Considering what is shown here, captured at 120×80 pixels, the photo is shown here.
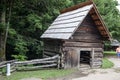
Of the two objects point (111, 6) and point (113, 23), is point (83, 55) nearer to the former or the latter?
point (113, 23)

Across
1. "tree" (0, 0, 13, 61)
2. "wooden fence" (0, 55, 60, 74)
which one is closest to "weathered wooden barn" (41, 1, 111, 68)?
"wooden fence" (0, 55, 60, 74)

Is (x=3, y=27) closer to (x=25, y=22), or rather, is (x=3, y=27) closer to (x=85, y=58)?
(x=25, y=22)

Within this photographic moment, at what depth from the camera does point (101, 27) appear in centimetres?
1602

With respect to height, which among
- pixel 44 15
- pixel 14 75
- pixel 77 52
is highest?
→ pixel 44 15

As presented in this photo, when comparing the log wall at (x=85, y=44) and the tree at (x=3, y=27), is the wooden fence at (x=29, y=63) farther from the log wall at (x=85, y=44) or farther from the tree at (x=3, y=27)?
the tree at (x=3, y=27)

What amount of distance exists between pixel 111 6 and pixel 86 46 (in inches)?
627

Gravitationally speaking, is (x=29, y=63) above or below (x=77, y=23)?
below

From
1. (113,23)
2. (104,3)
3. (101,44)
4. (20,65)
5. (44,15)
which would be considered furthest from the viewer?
(104,3)

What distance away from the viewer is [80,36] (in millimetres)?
15875

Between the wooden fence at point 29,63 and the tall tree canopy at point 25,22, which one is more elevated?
the tall tree canopy at point 25,22

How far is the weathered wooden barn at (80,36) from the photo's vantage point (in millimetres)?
15219

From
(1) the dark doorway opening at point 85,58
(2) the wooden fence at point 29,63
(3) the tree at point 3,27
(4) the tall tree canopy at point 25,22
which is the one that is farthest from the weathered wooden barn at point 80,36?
(3) the tree at point 3,27

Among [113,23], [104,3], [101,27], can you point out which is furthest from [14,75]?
[104,3]

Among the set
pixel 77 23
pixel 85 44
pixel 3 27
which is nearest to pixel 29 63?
pixel 3 27
